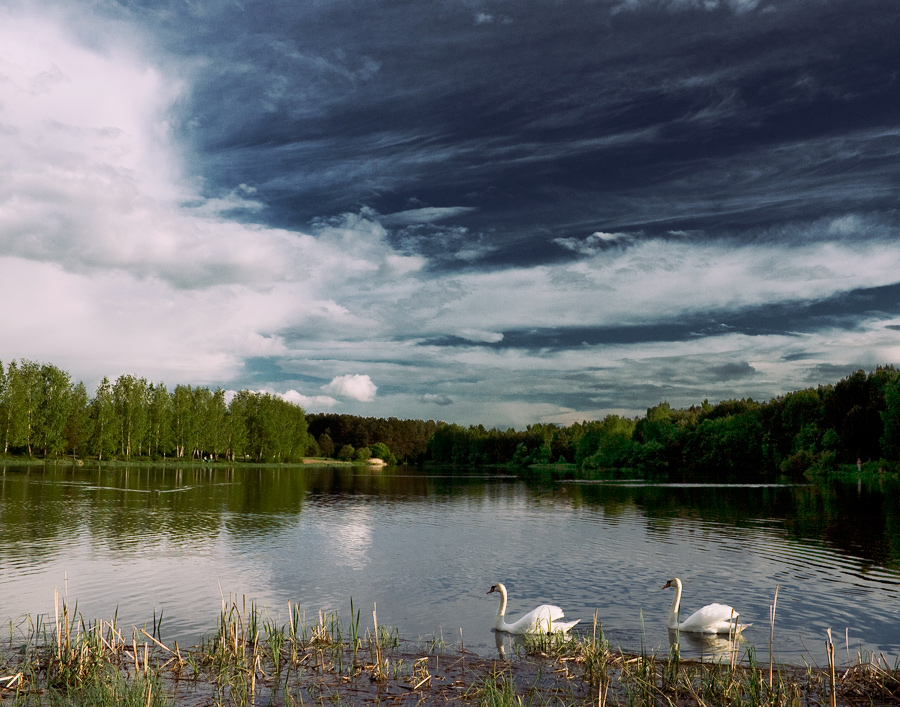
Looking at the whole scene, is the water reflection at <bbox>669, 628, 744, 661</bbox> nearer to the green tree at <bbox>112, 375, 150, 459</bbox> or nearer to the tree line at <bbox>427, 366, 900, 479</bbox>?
the tree line at <bbox>427, 366, 900, 479</bbox>

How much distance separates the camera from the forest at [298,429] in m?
109

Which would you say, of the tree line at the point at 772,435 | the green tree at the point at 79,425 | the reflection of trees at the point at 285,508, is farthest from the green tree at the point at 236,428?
the tree line at the point at 772,435

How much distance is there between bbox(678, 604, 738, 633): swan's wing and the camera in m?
17.8

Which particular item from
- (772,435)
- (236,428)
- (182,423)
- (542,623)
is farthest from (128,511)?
(772,435)

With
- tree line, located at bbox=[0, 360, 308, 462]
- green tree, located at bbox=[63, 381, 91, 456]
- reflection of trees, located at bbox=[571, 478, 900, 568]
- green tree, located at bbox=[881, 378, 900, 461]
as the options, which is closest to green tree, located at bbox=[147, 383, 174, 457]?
tree line, located at bbox=[0, 360, 308, 462]

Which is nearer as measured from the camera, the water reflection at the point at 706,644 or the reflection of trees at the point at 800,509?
the water reflection at the point at 706,644

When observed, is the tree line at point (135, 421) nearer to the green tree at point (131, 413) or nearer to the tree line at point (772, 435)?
the green tree at point (131, 413)

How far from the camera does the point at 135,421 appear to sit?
126 metres

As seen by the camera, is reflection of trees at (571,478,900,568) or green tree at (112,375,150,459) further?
green tree at (112,375,150,459)

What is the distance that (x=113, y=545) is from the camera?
1273 inches

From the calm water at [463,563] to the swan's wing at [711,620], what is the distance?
25.9 inches

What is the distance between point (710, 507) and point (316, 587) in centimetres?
4145

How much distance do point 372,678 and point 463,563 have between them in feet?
57.1

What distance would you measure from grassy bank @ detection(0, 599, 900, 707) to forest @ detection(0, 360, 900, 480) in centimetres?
10166
